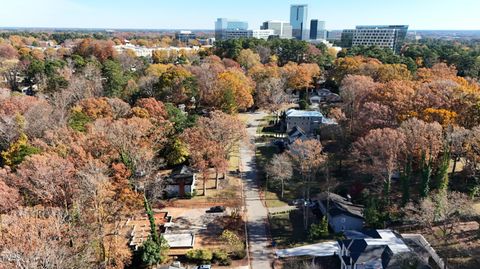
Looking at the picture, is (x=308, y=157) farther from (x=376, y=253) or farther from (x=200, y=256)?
(x=200, y=256)

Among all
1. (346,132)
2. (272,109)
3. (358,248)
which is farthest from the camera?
(272,109)

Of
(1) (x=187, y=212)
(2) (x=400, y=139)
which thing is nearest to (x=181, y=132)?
(1) (x=187, y=212)

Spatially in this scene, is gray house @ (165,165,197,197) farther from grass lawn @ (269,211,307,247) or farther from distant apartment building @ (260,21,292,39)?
distant apartment building @ (260,21,292,39)

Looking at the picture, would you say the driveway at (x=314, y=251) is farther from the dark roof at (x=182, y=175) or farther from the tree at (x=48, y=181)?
the tree at (x=48, y=181)

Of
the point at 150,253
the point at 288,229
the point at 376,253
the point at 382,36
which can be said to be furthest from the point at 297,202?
the point at 382,36

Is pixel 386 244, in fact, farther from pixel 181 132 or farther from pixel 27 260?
pixel 181 132

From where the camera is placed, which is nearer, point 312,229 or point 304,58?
point 312,229

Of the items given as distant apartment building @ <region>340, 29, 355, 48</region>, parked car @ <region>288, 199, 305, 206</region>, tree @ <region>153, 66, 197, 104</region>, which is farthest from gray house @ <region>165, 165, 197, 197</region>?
distant apartment building @ <region>340, 29, 355, 48</region>
